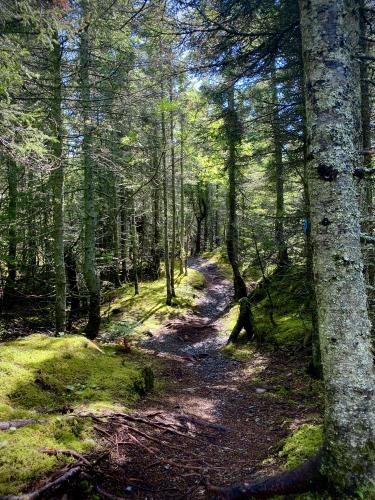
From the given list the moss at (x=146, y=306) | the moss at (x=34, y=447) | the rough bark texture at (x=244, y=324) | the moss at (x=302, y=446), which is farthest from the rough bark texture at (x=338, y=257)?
the moss at (x=146, y=306)

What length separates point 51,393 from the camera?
5.41 m

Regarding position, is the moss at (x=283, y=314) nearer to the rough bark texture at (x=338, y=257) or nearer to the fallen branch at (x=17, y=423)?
the rough bark texture at (x=338, y=257)

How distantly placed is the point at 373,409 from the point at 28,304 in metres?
15.0

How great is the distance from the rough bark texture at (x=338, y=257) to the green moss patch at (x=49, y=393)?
2.58 metres

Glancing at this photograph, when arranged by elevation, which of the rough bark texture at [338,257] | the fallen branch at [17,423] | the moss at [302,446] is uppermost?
the rough bark texture at [338,257]

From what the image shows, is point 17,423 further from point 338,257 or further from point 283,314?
point 283,314

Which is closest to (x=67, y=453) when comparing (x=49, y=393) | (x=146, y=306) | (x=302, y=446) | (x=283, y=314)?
(x=49, y=393)

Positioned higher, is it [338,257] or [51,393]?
[338,257]

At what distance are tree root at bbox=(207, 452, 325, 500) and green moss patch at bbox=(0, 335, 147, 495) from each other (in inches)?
65.8

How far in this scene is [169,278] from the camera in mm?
17219

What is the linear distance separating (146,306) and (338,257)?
48.9 feet

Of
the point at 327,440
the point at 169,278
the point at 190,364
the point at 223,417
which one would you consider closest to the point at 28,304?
the point at 169,278

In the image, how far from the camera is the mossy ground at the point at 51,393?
11.3 feet

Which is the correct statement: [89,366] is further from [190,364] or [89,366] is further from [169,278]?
[169,278]
